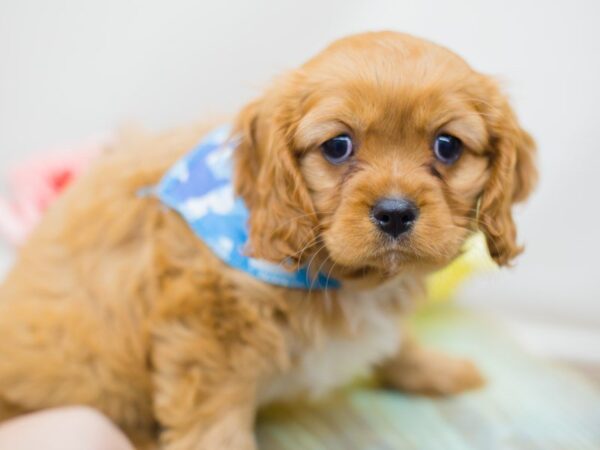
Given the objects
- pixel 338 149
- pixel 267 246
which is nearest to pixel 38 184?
pixel 267 246

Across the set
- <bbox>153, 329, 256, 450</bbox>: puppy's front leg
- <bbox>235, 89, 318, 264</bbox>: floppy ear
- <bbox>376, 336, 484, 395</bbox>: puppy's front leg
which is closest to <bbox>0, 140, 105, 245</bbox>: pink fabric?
<bbox>153, 329, 256, 450</bbox>: puppy's front leg

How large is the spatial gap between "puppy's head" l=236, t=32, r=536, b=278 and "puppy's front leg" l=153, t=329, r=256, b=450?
424 mm

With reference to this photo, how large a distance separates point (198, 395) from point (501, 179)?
112cm

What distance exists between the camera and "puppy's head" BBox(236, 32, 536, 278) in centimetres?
193

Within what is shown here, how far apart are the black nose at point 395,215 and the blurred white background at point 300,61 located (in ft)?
5.54

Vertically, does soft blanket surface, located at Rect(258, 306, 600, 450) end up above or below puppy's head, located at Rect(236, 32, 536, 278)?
below

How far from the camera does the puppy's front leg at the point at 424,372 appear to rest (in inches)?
117

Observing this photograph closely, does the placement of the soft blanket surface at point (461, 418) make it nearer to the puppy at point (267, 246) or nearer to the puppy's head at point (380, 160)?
the puppy at point (267, 246)

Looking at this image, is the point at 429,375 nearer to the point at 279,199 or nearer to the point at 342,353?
the point at 342,353

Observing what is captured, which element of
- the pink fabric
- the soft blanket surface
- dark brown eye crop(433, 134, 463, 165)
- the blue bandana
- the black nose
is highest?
dark brown eye crop(433, 134, 463, 165)

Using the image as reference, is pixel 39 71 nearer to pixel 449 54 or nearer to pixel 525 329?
pixel 449 54

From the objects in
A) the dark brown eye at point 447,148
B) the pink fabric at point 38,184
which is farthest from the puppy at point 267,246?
the pink fabric at point 38,184

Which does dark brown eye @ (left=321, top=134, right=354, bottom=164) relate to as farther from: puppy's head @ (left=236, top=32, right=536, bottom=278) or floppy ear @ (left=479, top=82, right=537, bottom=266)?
floppy ear @ (left=479, top=82, right=537, bottom=266)

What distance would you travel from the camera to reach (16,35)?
3668 millimetres
